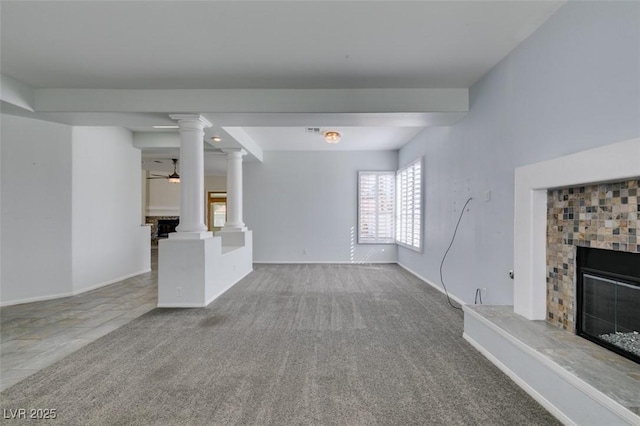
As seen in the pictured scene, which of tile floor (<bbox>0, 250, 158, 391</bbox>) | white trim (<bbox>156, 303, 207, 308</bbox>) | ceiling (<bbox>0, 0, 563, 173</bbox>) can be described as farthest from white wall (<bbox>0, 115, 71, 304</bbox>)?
white trim (<bbox>156, 303, 207, 308</bbox>)

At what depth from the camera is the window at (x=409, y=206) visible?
18.3 ft

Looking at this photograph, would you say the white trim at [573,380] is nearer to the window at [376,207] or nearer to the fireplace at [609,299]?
the fireplace at [609,299]

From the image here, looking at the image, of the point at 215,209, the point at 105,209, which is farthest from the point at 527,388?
the point at 215,209

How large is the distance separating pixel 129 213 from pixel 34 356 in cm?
360

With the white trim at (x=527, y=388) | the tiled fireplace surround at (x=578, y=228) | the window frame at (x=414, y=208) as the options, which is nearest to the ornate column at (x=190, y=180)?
the white trim at (x=527, y=388)

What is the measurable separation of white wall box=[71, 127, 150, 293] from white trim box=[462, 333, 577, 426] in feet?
17.8

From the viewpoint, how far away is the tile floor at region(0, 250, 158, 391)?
2434 millimetres

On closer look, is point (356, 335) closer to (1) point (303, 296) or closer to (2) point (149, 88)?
(1) point (303, 296)

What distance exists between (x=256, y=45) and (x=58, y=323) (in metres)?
3.68

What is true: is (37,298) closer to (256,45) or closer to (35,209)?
(35,209)

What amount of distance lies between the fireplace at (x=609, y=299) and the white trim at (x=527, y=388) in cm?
54

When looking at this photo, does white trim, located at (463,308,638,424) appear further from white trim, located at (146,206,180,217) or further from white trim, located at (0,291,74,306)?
white trim, located at (146,206,180,217)

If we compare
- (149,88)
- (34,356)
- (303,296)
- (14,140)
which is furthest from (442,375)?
(14,140)

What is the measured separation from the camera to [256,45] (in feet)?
8.83
